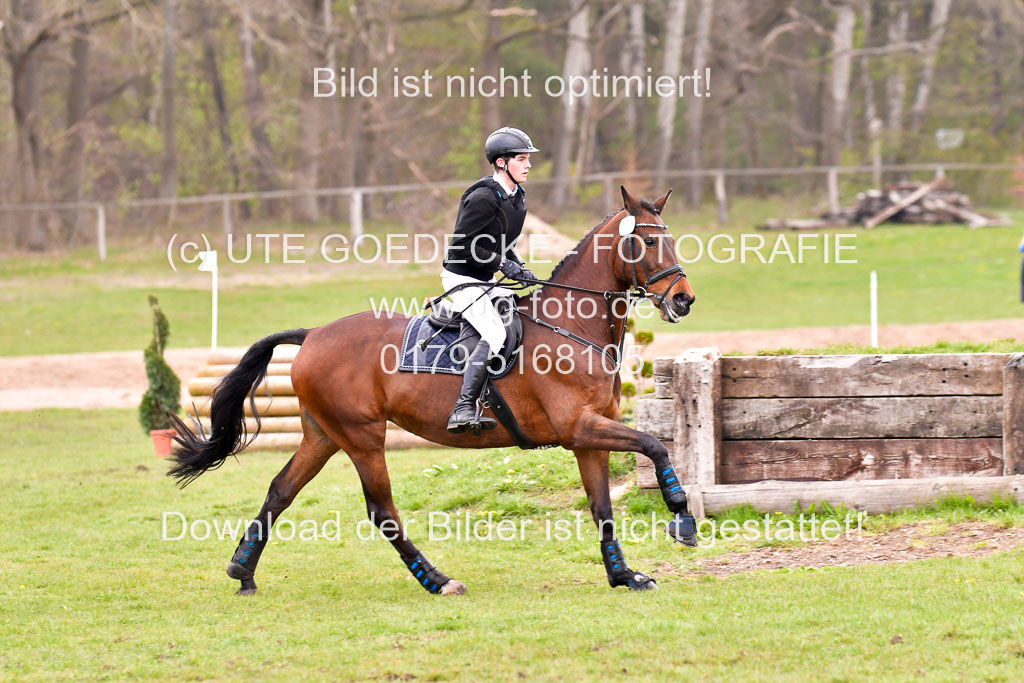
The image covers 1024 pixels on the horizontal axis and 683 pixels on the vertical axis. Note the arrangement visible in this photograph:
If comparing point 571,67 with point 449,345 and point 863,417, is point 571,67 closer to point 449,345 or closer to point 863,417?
point 863,417

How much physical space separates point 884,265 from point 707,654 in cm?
2422


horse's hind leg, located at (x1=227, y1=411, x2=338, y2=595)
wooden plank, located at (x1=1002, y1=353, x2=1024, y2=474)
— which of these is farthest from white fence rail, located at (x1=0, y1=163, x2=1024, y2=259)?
horse's hind leg, located at (x1=227, y1=411, x2=338, y2=595)

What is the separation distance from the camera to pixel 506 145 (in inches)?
278

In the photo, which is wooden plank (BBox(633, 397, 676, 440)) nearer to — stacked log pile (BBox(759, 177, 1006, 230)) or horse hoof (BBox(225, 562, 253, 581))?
horse hoof (BBox(225, 562, 253, 581))

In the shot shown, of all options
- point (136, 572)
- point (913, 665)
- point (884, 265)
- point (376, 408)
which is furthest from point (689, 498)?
point (884, 265)

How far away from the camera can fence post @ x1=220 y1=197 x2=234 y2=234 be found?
29.3 meters

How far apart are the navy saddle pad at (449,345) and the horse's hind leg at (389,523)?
651 mm

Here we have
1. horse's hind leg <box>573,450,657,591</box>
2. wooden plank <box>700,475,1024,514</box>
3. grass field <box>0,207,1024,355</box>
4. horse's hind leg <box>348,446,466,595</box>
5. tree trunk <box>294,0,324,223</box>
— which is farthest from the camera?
tree trunk <box>294,0,324,223</box>

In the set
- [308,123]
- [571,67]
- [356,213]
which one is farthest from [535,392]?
[571,67]

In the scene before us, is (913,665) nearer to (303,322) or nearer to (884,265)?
(303,322)

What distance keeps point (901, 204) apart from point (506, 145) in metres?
27.6

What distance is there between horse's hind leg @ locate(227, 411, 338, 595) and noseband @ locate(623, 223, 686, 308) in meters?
2.26

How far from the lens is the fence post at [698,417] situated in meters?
8.16

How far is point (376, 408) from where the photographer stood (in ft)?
24.1
